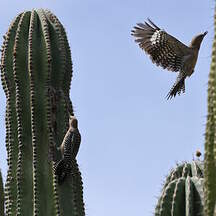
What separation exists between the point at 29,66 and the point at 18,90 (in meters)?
0.34

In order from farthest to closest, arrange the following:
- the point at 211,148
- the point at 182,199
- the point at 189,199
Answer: the point at 182,199 → the point at 189,199 → the point at 211,148

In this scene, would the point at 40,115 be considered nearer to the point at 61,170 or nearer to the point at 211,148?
the point at 61,170

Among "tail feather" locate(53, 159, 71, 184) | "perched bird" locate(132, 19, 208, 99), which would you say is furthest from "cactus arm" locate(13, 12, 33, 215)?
"perched bird" locate(132, 19, 208, 99)

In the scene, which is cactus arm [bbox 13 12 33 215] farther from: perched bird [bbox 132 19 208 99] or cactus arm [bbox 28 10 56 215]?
perched bird [bbox 132 19 208 99]

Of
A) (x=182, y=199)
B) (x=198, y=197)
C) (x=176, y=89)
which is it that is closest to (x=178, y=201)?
(x=182, y=199)

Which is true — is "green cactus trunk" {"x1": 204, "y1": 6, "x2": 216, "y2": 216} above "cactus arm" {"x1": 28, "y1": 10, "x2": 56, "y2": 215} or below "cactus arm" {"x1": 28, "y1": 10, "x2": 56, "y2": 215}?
below

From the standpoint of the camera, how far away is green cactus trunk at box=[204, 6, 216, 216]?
10.3ft

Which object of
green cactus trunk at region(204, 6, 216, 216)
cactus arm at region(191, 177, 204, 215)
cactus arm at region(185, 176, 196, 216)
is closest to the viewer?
green cactus trunk at region(204, 6, 216, 216)

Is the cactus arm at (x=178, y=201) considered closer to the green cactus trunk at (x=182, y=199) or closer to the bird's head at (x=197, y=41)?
the green cactus trunk at (x=182, y=199)

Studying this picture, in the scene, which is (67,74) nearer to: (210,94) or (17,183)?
A: (17,183)

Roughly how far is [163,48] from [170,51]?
0.10 metres

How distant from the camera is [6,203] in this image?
31.2 ft

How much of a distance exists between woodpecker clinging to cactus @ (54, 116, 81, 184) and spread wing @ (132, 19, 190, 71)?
1247 millimetres

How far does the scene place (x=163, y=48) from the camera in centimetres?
912
